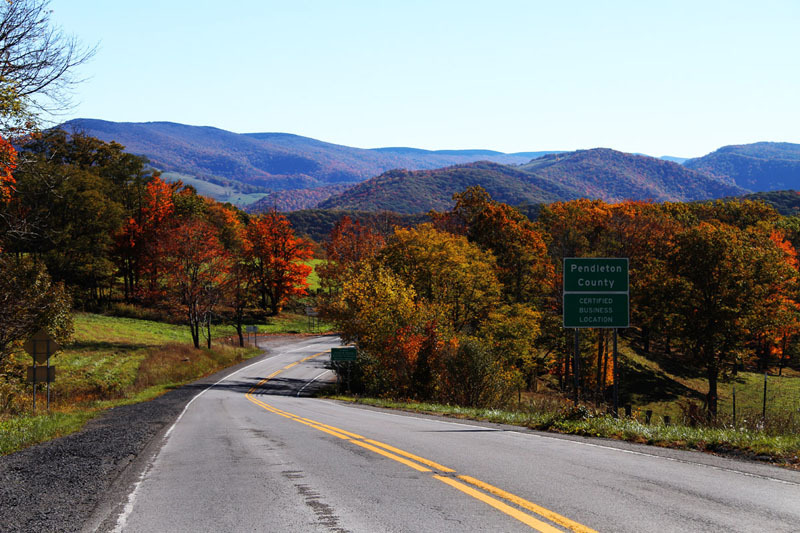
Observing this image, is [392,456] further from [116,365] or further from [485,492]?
[116,365]

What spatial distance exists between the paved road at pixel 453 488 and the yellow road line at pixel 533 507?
0.02 meters

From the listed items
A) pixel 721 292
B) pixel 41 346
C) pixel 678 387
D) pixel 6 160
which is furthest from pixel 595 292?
pixel 678 387

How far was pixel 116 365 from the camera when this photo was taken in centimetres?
4475

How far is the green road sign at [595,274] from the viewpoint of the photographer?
52.2ft

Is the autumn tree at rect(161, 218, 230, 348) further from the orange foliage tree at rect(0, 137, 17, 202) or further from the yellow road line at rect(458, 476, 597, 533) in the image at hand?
the yellow road line at rect(458, 476, 597, 533)

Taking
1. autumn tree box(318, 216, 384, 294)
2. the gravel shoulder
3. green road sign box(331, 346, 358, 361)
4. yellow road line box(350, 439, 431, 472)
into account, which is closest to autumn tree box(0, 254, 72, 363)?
the gravel shoulder

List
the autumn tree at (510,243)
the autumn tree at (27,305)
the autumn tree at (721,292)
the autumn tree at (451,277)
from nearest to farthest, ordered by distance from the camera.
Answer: the autumn tree at (27,305), the autumn tree at (721,292), the autumn tree at (451,277), the autumn tree at (510,243)

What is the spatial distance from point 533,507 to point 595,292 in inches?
430

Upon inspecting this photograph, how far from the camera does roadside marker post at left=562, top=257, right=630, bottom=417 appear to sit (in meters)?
15.8

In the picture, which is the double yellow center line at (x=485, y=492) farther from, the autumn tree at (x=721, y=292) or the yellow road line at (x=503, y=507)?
the autumn tree at (x=721, y=292)

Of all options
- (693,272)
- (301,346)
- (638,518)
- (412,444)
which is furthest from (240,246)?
(638,518)

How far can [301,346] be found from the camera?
7144 centimetres

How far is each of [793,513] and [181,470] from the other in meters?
7.90

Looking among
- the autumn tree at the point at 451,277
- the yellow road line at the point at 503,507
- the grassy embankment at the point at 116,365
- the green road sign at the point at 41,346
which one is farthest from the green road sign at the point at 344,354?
the yellow road line at the point at 503,507
